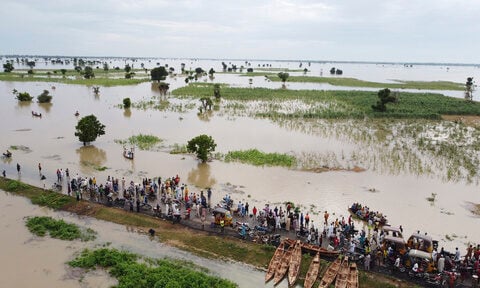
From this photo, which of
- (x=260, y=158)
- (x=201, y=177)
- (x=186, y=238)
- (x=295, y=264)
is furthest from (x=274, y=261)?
(x=260, y=158)

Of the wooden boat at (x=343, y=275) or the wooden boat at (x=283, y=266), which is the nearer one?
the wooden boat at (x=343, y=275)

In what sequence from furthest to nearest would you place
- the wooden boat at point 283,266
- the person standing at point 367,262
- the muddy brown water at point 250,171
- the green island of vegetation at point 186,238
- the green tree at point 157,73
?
the green tree at point 157,73 < the muddy brown water at point 250,171 < the green island of vegetation at point 186,238 < the person standing at point 367,262 < the wooden boat at point 283,266

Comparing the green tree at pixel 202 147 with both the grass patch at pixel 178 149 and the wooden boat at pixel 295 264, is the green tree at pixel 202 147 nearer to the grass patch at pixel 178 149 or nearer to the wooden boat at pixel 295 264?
the grass patch at pixel 178 149

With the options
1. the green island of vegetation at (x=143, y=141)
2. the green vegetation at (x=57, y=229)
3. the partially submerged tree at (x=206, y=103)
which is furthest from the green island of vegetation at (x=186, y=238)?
the partially submerged tree at (x=206, y=103)

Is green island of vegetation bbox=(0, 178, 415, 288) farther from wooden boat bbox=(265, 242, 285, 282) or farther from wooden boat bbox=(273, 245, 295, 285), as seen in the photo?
wooden boat bbox=(273, 245, 295, 285)

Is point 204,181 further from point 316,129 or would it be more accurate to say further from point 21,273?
point 316,129

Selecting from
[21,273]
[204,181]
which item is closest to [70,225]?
→ [21,273]
